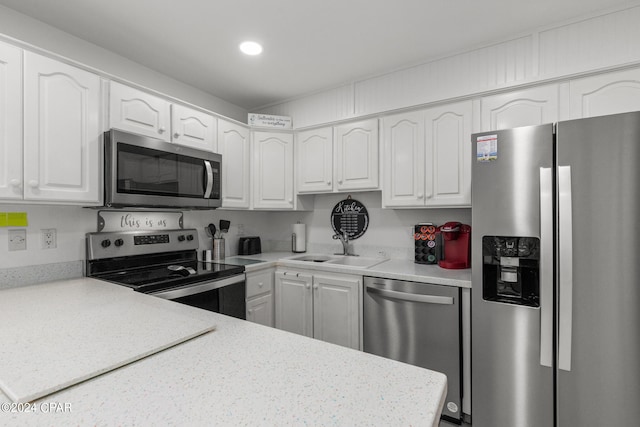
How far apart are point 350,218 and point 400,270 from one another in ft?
2.96

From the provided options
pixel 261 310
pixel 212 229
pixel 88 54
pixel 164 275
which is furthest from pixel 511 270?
pixel 88 54

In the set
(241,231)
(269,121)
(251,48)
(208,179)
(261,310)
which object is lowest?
(261,310)

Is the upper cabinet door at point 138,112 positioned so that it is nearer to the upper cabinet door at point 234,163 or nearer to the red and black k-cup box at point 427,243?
the upper cabinet door at point 234,163

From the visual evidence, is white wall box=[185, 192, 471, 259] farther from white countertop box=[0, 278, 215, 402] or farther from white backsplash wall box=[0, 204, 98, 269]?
white countertop box=[0, 278, 215, 402]

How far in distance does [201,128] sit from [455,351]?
2338mm

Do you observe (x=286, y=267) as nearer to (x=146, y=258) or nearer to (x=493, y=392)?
(x=146, y=258)

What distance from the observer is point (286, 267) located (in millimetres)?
2586

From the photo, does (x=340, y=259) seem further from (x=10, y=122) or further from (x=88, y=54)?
(x=88, y=54)

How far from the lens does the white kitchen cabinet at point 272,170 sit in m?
2.84

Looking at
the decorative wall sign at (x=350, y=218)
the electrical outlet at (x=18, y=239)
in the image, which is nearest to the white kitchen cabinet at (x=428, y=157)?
the decorative wall sign at (x=350, y=218)

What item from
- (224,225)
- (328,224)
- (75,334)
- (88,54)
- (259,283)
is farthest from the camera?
(328,224)

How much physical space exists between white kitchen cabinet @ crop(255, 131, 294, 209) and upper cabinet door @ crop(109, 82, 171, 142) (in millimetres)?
860

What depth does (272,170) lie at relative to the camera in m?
2.87

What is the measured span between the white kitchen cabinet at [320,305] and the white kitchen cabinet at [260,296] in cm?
6
